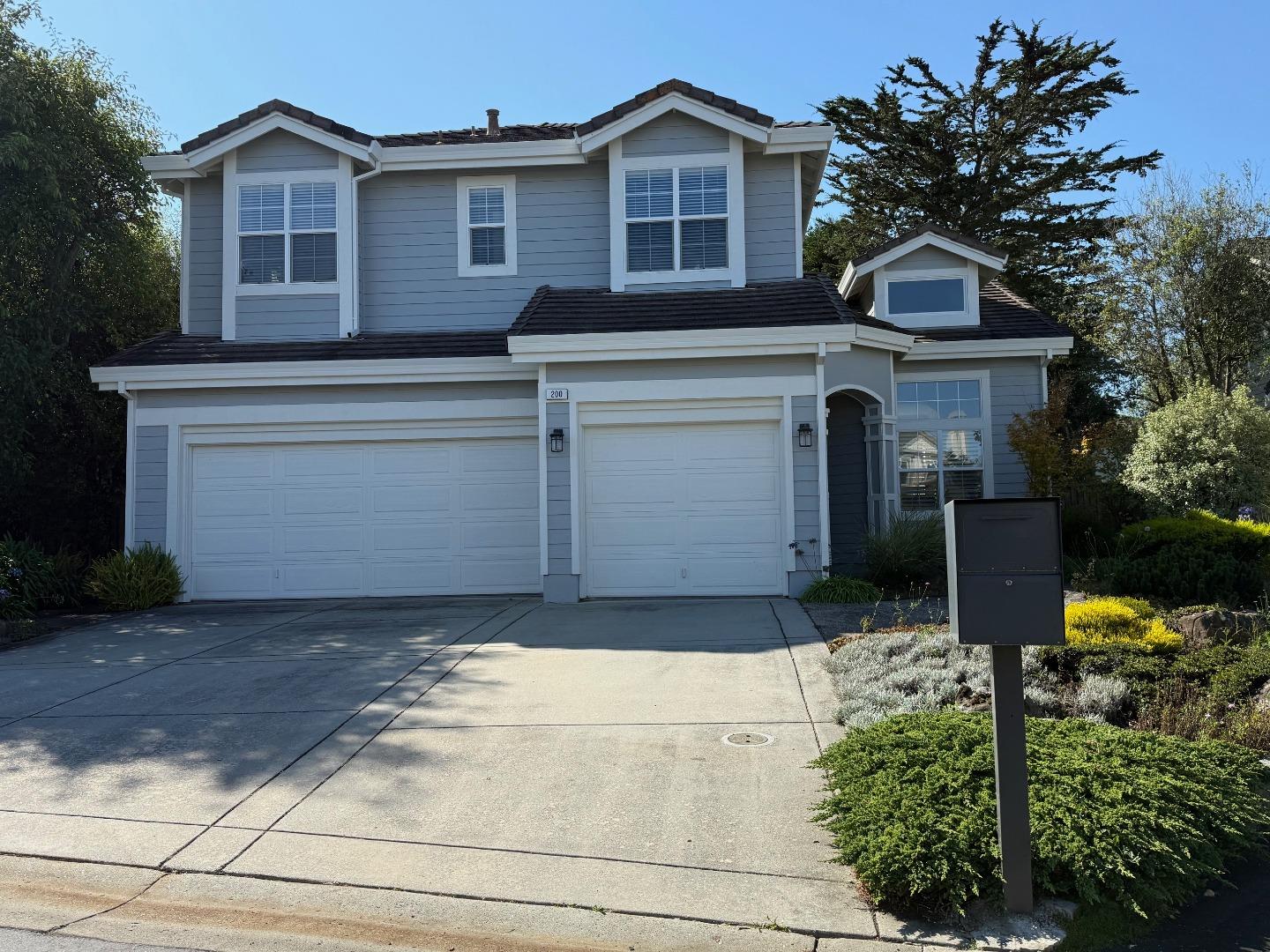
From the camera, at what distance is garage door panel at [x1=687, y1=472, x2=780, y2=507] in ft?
39.1

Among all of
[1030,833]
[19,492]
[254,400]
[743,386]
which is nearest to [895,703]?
[1030,833]

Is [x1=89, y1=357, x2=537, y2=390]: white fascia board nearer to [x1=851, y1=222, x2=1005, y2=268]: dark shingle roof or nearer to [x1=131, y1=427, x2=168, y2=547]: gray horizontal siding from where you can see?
[x1=131, y1=427, x2=168, y2=547]: gray horizontal siding

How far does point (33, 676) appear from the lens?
318 inches

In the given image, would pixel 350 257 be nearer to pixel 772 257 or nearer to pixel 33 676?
pixel 772 257

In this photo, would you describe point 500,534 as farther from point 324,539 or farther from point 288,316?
point 288,316

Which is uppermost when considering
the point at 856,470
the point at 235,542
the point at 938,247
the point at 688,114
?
the point at 688,114

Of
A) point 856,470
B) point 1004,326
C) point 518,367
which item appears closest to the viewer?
point 518,367

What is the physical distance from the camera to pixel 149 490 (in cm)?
1289

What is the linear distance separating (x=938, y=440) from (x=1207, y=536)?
5.52m

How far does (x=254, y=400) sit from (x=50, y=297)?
3791mm

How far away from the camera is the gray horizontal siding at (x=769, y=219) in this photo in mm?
13344

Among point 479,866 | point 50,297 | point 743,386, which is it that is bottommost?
point 479,866

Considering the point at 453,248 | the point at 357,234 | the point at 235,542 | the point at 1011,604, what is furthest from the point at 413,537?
the point at 1011,604

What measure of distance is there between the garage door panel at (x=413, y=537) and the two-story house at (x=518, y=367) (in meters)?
0.04
